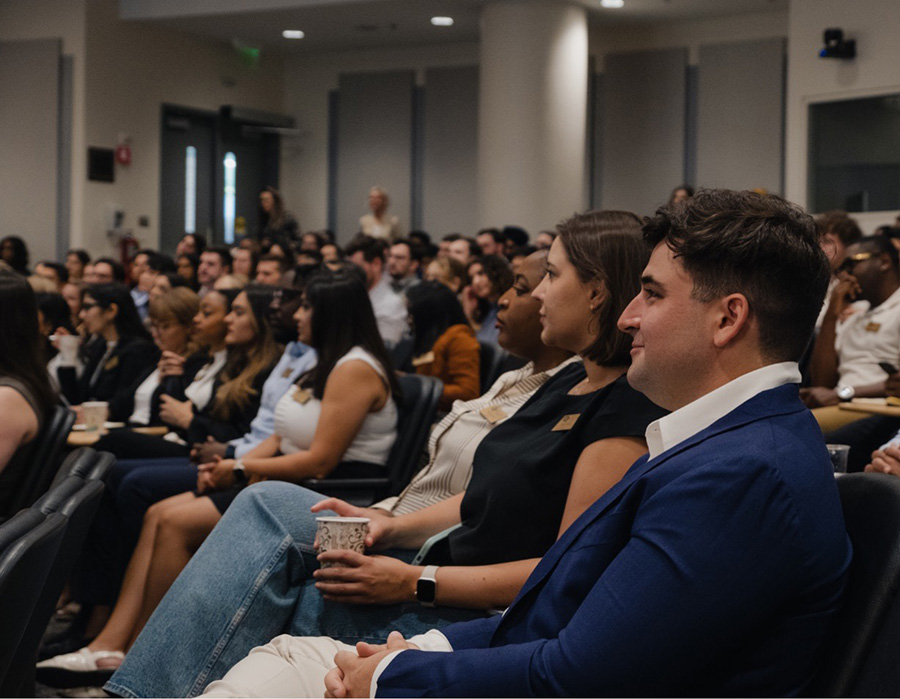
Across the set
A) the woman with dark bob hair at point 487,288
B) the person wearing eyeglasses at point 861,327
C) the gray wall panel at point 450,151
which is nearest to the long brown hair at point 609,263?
the person wearing eyeglasses at point 861,327

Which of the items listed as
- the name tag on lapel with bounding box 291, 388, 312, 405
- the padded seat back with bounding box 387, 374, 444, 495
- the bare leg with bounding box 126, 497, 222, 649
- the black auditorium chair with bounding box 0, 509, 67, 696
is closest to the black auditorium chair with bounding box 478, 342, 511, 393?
the padded seat back with bounding box 387, 374, 444, 495

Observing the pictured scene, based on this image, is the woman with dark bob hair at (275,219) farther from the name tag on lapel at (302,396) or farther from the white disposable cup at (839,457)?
the white disposable cup at (839,457)

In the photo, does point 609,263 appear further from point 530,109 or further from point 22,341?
point 530,109

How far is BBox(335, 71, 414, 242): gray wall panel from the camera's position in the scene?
45.3ft

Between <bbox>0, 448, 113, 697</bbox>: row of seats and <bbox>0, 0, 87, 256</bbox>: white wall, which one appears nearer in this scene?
<bbox>0, 448, 113, 697</bbox>: row of seats

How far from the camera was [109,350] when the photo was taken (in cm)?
535

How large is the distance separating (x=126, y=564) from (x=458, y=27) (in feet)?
32.3

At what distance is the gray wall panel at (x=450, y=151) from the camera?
43.9 ft

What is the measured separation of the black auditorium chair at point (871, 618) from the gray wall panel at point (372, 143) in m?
12.7

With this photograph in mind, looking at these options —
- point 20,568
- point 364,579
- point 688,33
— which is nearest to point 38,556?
point 20,568

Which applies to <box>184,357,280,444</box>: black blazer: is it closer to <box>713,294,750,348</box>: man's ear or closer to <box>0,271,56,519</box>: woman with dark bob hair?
<box>0,271,56,519</box>: woman with dark bob hair

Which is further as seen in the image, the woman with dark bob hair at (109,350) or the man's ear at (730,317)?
the woman with dark bob hair at (109,350)

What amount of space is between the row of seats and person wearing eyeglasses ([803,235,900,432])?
11.2ft

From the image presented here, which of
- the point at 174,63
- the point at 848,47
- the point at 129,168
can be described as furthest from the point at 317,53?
the point at 848,47
